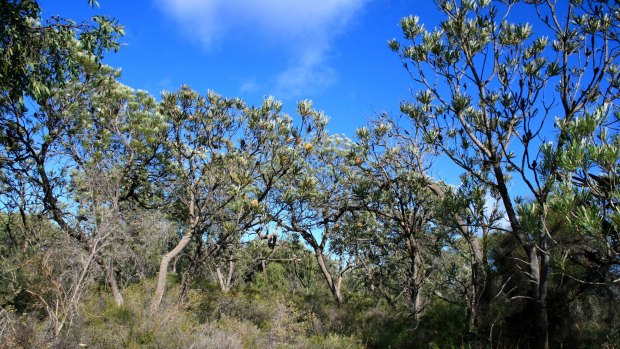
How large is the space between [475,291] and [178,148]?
7863 millimetres

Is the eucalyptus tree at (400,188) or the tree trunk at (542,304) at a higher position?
the eucalyptus tree at (400,188)

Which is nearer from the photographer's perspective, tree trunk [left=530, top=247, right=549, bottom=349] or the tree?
tree trunk [left=530, top=247, right=549, bottom=349]

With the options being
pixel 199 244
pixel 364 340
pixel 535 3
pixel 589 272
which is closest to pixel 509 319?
pixel 589 272

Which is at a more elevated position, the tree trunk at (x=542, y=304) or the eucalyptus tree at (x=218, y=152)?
the eucalyptus tree at (x=218, y=152)

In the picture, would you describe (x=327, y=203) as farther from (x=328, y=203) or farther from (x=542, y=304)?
(x=542, y=304)

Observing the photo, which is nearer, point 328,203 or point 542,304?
point 542,304

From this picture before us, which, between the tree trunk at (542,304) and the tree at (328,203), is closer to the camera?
the tree trunk at (542,304)

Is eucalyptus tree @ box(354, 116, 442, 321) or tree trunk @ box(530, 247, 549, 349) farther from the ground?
eucalyptus tree @ box(354, 116, 442, 321)

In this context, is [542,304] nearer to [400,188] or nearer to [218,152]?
[400,188]

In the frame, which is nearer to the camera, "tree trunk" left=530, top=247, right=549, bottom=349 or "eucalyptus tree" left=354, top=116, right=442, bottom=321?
"tree trunk" left=530, top=247, right=549, bottom=349

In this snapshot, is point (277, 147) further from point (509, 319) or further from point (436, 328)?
point (509, 319)

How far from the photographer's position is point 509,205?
20.0ft

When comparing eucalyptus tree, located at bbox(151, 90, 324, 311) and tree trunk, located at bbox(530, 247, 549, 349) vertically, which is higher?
eucalyptus tree, located at bbox(151, 90, 324, 311)

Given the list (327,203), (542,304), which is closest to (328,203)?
(327,203)
